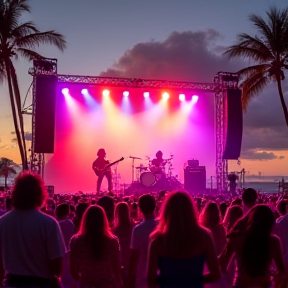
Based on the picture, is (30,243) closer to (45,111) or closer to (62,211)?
(62,211)

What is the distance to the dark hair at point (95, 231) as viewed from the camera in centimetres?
436

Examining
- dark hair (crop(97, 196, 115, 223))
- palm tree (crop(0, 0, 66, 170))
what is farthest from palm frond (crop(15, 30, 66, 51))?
dark hair (crop(97, 196, 115, 223))

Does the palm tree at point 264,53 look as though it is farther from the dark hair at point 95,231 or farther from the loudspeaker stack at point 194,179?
the dark hair at point 95,231

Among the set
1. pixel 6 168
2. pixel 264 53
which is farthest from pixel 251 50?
pixel 6 168

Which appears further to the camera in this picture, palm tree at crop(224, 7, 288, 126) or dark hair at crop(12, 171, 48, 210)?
palm tree at crop(224, 7, 288, 126)

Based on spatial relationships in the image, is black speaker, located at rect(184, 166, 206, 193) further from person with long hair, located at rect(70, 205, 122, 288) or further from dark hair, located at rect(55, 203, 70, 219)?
person with long hair, located at rect(70, 205, 122, 288)

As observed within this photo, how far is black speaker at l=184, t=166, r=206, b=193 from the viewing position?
2125cm

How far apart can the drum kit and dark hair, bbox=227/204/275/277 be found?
1651 centimetres

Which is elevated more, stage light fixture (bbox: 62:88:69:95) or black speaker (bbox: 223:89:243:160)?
stage light fixture (bbox: 62:88:69:95)

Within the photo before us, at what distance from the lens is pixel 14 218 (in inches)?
155

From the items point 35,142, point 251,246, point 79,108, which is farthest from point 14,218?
point 79,108

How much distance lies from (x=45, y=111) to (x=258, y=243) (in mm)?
15465

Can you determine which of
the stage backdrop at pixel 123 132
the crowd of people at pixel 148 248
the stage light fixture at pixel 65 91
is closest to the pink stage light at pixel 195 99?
the stage backdrop at pixel 123 132

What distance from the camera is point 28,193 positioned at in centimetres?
395
